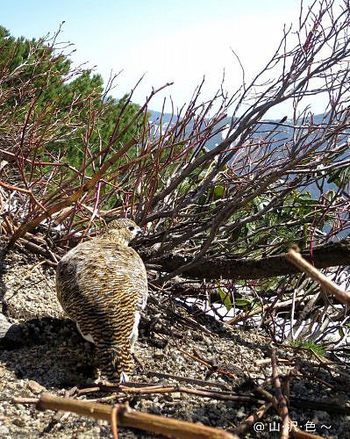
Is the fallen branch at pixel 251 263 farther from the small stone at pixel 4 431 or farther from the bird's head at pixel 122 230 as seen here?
the small stone at pixel 4 431

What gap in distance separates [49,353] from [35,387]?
383 mm

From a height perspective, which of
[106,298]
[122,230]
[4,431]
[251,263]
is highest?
[251,263]

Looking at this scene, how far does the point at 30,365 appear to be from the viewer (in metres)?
2.57

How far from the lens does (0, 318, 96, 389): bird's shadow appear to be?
8.08 feet

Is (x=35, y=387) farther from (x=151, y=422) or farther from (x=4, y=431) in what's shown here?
(x=151, y=422)

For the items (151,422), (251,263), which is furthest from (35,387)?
(151,422)

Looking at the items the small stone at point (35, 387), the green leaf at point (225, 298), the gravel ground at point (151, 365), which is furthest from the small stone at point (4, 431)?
the green leaf at point (225, 298)

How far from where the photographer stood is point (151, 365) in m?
2.71

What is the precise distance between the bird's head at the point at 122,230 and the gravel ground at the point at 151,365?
1.31 ft

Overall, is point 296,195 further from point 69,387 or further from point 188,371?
point 69,387

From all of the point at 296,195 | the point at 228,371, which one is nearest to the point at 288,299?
the point at 296,195

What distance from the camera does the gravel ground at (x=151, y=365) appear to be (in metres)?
2.11

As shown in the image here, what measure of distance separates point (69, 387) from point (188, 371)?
601 millimetres

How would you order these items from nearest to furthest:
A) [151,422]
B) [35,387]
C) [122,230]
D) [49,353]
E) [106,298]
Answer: [151,422], [35,387], [106,298], [49,353], [122,230]
